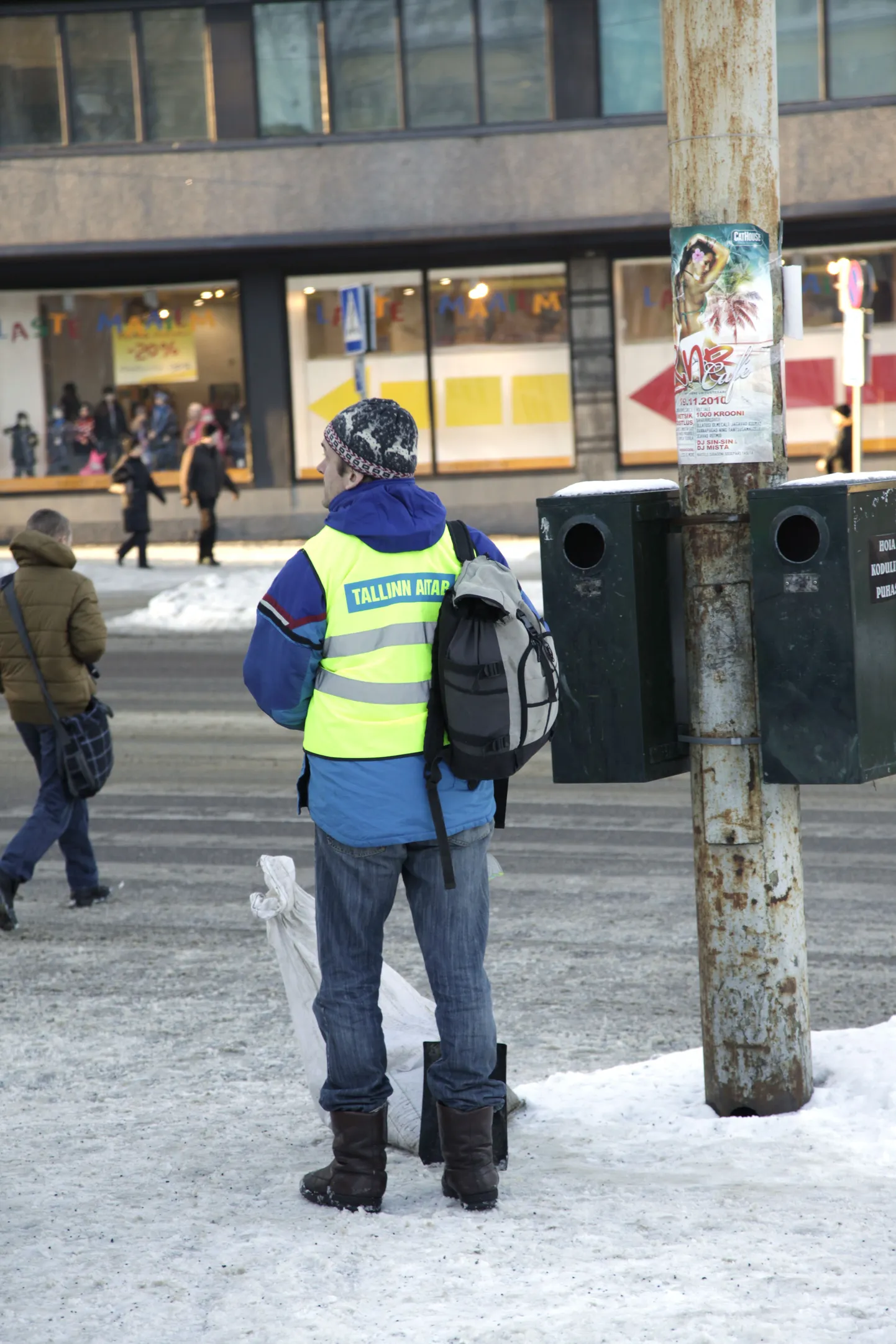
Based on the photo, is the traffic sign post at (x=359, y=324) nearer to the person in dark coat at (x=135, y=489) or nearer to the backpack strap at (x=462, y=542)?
the person in dark coat at (x=135, y=489)

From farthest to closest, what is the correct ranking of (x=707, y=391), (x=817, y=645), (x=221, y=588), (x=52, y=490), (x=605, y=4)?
1. (x=52, y=490)
2. (x=605, y=4)
3. (x=221, y=588)
4. (x=707, y=391)
5. (x=817, y=645)

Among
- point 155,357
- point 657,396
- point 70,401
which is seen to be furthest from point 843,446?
point 70,401

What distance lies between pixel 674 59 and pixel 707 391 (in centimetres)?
82

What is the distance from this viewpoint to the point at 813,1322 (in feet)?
10.1

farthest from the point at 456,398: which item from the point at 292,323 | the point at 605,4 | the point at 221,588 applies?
the point at 221,588

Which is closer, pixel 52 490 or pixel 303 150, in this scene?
pixel 303 150

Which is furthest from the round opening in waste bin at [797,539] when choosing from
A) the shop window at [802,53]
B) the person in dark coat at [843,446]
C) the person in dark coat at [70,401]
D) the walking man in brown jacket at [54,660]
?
the person in dark coat at [70,401]

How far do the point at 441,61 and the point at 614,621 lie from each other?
22489 millimetres

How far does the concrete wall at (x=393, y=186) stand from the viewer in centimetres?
2427

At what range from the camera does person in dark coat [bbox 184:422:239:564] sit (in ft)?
72.3

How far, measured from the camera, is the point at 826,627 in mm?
3855

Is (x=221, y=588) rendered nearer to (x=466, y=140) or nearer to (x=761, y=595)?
(x=466, y=140)

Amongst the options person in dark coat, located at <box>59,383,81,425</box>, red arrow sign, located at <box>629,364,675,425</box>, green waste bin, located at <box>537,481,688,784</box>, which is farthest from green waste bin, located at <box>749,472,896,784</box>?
person in dark coat, located at <box>59,383,81,425</box>

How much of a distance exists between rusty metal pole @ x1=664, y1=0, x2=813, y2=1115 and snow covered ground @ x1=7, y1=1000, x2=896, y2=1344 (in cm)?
26
